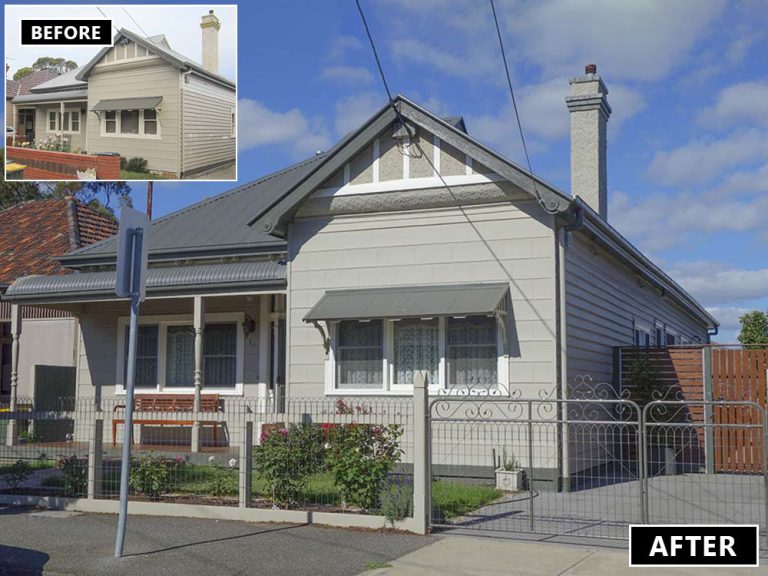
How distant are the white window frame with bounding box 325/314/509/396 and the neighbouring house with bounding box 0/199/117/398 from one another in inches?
304

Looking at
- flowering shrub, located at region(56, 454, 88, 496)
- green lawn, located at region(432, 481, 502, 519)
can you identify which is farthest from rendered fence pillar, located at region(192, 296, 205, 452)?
green lawn, located at region(432, 481, 502, 519)

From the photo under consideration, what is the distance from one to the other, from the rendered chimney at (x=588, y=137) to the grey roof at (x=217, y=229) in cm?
534

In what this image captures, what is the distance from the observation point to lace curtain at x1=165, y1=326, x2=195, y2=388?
18281 mm

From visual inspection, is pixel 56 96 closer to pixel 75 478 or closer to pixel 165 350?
pixel 165 350

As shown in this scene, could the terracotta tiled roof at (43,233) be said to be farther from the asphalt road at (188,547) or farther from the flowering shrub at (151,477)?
the asphalt road at (188,547)

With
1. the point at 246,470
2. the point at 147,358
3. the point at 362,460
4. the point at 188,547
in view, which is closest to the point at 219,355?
the point at 147,358

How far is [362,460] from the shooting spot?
1009cm

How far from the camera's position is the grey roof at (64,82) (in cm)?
2156

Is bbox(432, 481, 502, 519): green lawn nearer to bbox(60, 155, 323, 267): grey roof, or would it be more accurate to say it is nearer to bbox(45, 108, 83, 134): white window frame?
bbox(60, 155, 323, 267): grey roof

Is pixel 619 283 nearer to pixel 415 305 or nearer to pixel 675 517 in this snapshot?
pixel 415 305

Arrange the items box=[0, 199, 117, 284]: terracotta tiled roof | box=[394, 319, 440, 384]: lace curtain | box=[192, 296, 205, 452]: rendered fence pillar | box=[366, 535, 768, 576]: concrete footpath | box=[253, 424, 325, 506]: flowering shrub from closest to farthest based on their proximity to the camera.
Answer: box=[366, 535, 768, 576]: concrete footpath < box=[253, 424, 325, 506]: flowering shrub < box=[394, 319, 440, 384]: lace curtain < box=[192, 296, 205, 452]: rendered fence pillar < box=[0, 199, 117, 284]: terracotta tiled roof

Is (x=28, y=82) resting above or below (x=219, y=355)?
above

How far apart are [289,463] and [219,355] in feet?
26.2

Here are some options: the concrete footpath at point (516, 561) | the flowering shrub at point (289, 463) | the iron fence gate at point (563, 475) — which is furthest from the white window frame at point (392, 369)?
the concrete footpath at point (516, 561)
